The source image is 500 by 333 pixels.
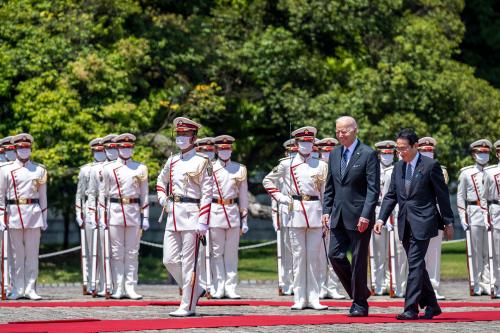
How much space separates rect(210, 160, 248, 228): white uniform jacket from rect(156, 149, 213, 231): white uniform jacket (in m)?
3.99

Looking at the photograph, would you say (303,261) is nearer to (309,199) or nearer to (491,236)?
(309,199)

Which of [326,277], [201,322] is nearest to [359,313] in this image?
[201,322]

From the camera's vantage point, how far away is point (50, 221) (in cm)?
4225

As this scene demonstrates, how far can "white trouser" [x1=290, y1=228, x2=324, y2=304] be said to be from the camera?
17000 millimetres

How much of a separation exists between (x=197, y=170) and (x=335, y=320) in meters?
2.47

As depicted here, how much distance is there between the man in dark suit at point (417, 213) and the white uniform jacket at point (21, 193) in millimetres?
6177

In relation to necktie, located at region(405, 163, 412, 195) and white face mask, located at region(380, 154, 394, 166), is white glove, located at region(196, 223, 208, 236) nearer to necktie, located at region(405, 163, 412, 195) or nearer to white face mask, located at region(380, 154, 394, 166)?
necktie, located at region(405, 163, 412, 195)

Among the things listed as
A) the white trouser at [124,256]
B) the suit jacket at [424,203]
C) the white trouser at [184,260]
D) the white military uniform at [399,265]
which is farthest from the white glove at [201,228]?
the white military uniform at [399,265]

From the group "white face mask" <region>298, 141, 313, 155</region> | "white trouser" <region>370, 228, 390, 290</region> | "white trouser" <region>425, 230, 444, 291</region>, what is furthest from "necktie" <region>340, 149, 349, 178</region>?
"white trouser" <region>370, 228, 390, 290</region>

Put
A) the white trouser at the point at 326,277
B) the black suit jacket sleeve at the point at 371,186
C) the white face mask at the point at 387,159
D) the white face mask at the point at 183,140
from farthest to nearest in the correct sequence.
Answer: the white face mask at the point at 387,159 < the white trouser at the point at 326,277 < the white face mask at the point at 183,140 < the black suit jacket sleeve at the point at 371,186

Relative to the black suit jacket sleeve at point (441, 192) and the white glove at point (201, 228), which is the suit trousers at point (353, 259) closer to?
the black suit jacket sleeve at point (441, 192)

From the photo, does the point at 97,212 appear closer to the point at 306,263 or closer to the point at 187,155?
the point at 306,263

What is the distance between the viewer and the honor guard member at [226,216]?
20094 mm

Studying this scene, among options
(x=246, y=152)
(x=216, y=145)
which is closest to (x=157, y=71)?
(x=246, y=152)
